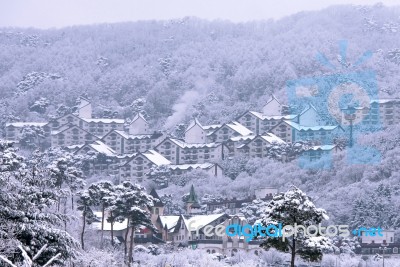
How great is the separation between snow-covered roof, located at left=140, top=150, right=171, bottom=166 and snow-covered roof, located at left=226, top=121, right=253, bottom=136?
10.1 m

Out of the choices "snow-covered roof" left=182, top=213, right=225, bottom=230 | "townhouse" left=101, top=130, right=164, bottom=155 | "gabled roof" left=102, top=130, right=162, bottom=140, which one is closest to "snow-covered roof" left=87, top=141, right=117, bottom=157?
"townhouse" left=101, top=130, right=164, bottom=155

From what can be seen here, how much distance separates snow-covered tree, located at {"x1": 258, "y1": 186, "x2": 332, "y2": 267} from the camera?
119ft

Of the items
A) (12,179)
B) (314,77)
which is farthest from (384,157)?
(12,179)

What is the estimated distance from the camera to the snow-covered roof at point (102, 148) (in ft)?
371

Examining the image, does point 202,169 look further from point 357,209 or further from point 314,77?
point 314,77

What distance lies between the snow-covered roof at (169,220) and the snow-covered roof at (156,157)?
28.6 metres

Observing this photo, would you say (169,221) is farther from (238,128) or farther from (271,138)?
(238,128)

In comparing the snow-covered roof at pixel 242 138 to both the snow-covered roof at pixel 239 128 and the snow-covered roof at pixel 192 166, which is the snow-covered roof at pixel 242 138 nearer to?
the snow-covered roof at pixel 239 128

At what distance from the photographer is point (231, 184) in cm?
9712

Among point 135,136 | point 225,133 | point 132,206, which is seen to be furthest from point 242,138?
point 132,206

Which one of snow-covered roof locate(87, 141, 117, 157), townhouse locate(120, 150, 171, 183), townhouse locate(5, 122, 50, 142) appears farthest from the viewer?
townhouse locate(5, 122, 50, 142)

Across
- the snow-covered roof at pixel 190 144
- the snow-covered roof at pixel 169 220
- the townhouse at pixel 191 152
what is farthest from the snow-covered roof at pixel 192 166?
the snow-covered roof at pixel 169 220

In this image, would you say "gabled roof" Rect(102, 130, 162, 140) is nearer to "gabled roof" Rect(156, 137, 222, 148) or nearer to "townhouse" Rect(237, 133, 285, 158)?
"gabled roof" Rect(156, 137, 222, 148)

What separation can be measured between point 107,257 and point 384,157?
1997 inches
